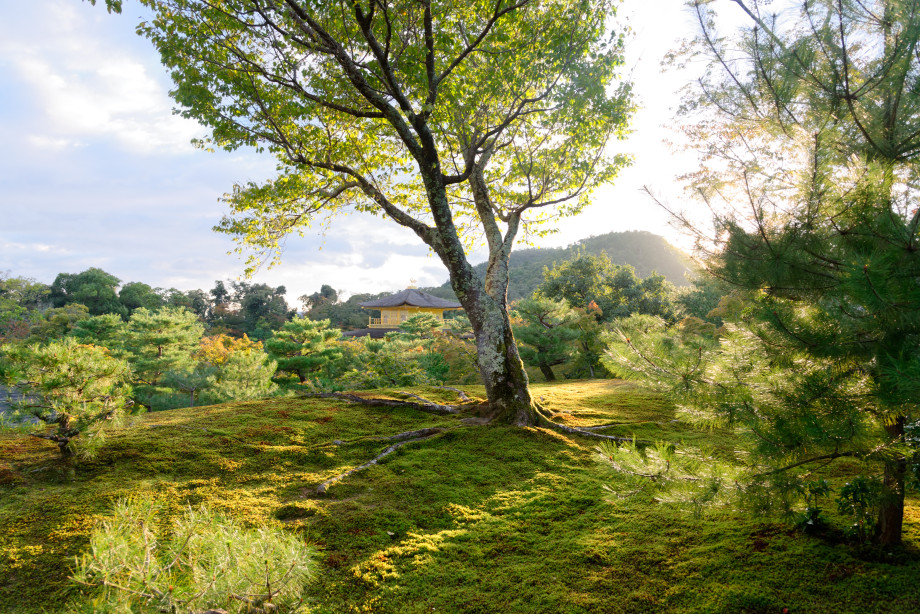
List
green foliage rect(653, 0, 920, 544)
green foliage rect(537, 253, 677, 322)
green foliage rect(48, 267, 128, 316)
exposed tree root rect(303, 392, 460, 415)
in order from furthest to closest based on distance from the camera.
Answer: green foliage rect(48, 267, 128, 316), green foliage rect(537, 253, 677, 322), exposed tree root rect(303, 392, 460, 415), green foliage rect(653, 0, 920, 544)

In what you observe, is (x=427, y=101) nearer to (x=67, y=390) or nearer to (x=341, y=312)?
(x=67, y=390)

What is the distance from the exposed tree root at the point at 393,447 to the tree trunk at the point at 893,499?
313cm

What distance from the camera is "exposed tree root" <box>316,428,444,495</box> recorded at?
3146 mm

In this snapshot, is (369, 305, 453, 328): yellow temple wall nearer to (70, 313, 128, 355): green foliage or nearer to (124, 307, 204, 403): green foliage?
(124, 307, 204, 403): green foliage

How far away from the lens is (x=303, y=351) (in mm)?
9570

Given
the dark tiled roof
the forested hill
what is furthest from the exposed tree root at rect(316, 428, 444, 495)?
the forested hill

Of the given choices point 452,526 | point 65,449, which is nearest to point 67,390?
point 65,449

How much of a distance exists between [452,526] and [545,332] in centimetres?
717

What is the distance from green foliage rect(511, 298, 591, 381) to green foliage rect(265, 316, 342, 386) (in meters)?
4.25

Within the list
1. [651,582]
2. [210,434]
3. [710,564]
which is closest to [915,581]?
[710,564]

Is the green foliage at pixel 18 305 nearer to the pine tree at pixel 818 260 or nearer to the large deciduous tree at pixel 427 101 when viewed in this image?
the large deciduous tree at pixel 427 101

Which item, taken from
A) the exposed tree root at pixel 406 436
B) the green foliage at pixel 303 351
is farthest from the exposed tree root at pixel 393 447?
the green foliage at pixel 303 351

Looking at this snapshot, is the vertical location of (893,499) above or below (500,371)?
below

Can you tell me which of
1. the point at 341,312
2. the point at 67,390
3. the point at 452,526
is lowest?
the point at 452,526
